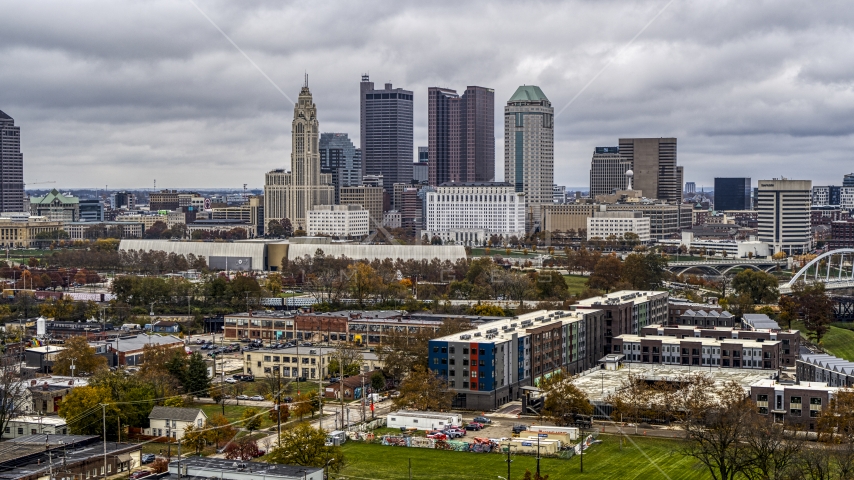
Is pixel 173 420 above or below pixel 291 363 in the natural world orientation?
below

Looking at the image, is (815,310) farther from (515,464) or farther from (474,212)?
(474,212)

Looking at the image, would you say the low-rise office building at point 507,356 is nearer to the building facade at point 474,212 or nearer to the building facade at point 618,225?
the building facade at point 618,225

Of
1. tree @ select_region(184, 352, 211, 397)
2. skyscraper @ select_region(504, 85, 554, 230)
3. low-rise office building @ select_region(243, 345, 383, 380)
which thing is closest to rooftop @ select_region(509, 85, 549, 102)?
skyscraper @ select_region(504, 85, 554, 230)

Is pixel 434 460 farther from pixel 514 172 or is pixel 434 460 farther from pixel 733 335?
pixel 514 172

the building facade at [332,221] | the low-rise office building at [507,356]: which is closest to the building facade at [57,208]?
the building facade at [332,221]

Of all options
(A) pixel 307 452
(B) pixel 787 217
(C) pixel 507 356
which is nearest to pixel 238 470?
(A) pixel 307 452

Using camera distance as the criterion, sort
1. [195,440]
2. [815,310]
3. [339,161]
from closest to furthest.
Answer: [195,440]
[815,310]
[339,161]

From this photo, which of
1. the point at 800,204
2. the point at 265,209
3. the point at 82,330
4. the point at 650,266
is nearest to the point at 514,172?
the point at 265,209
